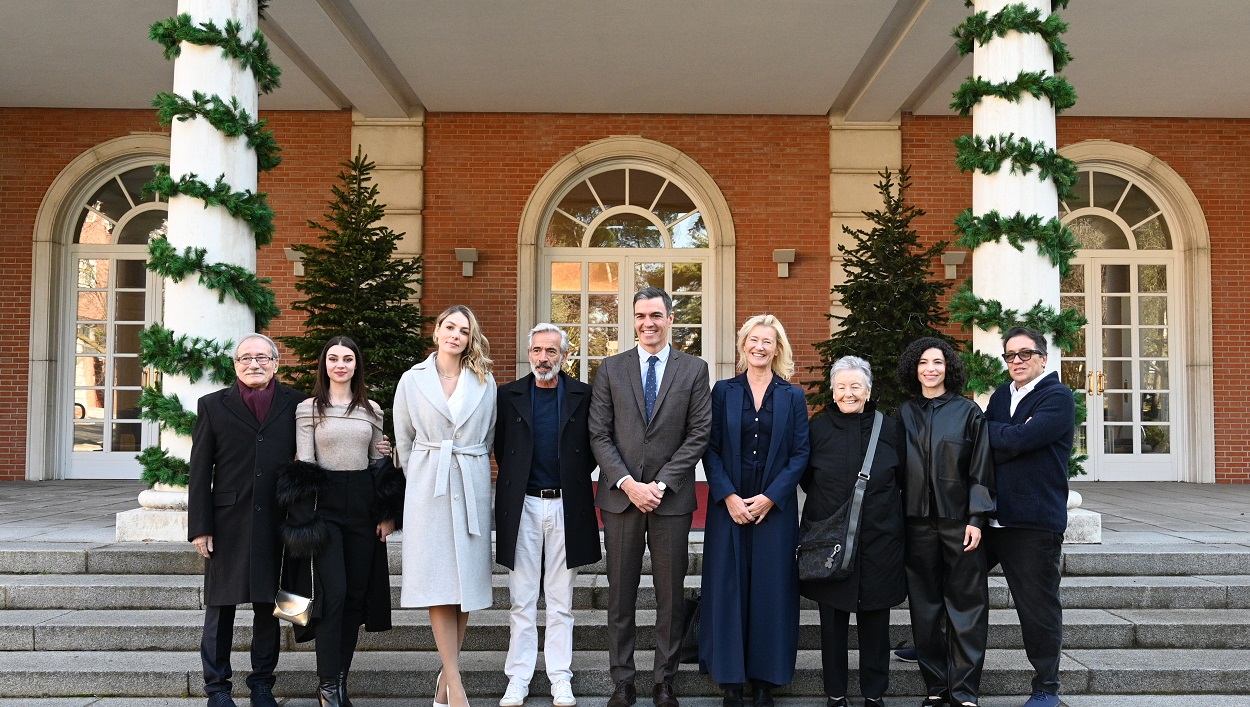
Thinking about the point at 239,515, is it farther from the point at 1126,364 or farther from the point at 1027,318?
the point at 1126,364

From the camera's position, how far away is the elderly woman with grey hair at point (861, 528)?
11.8ft

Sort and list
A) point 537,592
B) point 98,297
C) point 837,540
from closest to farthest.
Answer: point 837,540 → point 537,592 → point 98,297

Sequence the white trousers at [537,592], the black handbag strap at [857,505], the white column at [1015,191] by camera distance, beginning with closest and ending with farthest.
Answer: the black handbag strap at [857,505], the white trousers at [537,592], the white column at [1015,191]

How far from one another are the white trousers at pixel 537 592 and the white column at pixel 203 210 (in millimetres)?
2800

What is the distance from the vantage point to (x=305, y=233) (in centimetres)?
968

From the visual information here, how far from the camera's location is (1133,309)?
32.9 feet

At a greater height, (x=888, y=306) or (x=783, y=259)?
(x=783, y=259)

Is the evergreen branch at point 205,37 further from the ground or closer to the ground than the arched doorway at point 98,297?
further from the ground

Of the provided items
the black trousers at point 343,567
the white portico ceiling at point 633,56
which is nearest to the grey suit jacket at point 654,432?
the black trousers at point 343,567

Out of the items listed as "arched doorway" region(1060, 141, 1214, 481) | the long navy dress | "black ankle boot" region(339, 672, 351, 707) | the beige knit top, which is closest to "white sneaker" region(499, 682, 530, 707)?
"black ankle boot" region(339, 672, 351, 707)

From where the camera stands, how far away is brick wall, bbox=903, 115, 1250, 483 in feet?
32.0

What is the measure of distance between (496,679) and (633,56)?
6019 mm

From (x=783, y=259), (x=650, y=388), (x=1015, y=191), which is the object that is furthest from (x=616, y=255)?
(x=650, y=388)

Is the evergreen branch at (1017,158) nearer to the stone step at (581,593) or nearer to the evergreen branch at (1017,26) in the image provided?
the evergreen branch at (1017,26)
